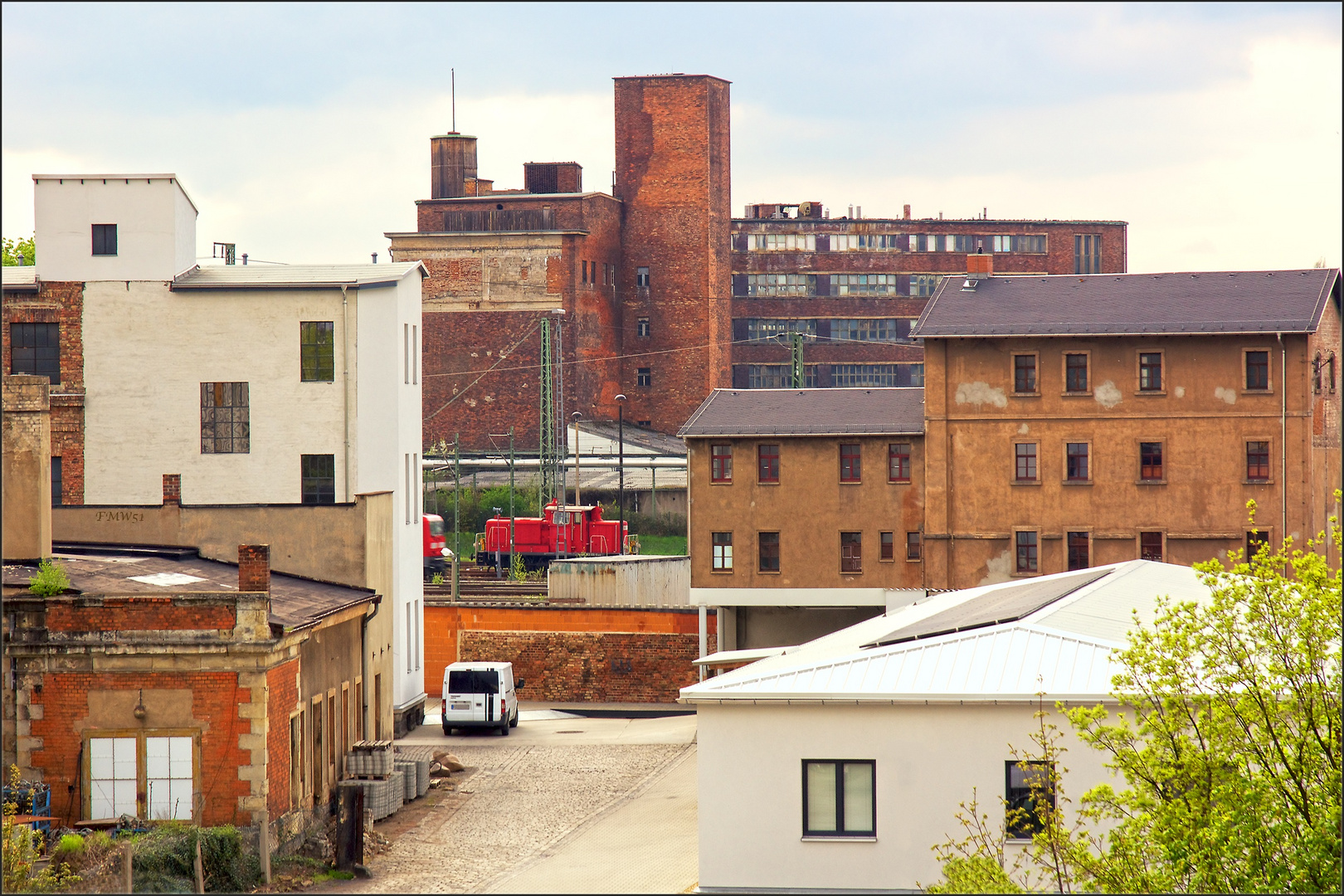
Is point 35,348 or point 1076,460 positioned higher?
point 35,348

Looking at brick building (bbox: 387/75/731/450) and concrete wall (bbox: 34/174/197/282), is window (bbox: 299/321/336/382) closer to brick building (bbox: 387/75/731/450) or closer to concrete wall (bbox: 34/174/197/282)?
concrete wall (bbox: 34/174/197/282)

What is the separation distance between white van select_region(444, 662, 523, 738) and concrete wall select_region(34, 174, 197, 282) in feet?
40.4

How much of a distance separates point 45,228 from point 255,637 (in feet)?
69.0

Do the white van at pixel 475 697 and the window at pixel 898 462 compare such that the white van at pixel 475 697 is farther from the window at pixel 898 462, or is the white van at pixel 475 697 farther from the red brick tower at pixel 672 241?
the red brick tower at pixel 672 241

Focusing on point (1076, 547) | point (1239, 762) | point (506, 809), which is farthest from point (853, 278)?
point (1239, 762)

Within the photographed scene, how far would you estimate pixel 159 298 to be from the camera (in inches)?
1622

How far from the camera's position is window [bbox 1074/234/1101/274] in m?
103

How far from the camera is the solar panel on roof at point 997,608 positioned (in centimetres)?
2559

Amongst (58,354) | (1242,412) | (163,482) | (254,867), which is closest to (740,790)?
(254,867)

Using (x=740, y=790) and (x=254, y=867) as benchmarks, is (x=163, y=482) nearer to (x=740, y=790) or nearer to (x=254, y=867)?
(x=254, y=867)

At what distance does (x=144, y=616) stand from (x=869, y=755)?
1080cm

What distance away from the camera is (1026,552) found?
161 ft

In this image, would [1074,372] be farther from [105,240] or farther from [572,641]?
[105,240]

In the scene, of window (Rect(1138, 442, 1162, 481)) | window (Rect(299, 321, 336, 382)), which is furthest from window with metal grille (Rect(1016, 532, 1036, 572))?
window (Rect(299, 321, 336, 382))
